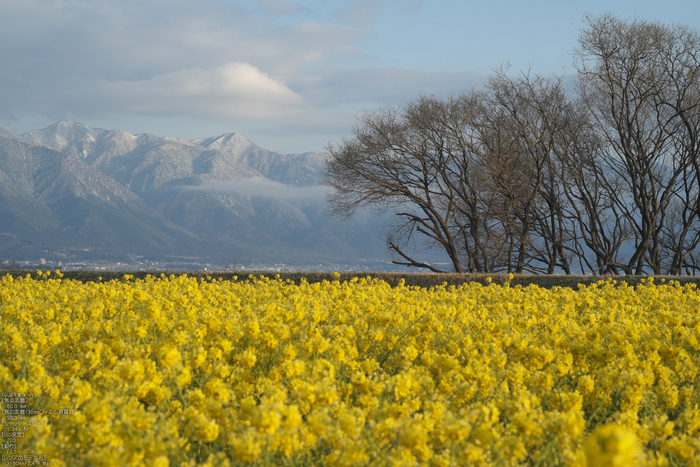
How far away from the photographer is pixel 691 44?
19.5 meters

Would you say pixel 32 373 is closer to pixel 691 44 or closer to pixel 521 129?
pixel 521 129

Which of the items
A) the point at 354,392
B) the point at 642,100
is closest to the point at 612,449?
the point at 354,392

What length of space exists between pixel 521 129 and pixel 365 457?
68.6 feet

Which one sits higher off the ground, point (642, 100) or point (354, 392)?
point (642, 100)

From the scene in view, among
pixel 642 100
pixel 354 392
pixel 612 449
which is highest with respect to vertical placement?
pixel 642 100

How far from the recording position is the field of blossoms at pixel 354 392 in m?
2.49

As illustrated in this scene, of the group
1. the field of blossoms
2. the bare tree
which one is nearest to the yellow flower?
the field of blossoms

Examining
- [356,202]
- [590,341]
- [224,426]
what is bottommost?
[224,426]

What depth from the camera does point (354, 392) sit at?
13.0 ft

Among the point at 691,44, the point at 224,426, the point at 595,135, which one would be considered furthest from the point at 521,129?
the point at 224,426

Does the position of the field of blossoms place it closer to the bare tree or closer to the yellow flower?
the yellow flower

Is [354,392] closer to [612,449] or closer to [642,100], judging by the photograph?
[612,449]

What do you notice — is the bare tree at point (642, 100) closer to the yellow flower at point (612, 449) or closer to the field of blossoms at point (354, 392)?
the field of blossoms at point (354, 392)

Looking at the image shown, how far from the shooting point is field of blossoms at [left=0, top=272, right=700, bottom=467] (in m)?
2.49
